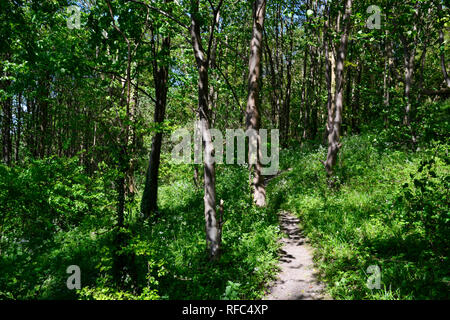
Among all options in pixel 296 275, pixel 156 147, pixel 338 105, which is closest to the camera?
pixel 296 275

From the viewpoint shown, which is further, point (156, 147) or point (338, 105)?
point (156, 147)

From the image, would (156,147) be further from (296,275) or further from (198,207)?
(296,275)

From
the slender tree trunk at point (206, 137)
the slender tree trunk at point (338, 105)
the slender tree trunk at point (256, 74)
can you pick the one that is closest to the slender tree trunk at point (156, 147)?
the slender tree trunk at point (256, 74)

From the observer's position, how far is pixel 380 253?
5.14 m

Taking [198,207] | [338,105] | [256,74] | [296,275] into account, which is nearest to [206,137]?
[296,275]

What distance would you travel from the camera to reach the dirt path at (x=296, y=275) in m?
4.88

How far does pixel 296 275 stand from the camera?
18.1 ft

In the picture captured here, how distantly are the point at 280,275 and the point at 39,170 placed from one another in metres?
6.71

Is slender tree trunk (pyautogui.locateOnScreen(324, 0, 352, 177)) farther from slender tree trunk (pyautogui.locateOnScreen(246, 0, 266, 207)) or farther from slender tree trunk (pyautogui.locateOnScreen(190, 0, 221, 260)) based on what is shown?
slender tree trunk (pyautogui.locateOnScreen(190, 0, 221, 260))

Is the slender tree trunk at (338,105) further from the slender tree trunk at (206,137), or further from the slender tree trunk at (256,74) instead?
the slender tree trunk at (206,137)

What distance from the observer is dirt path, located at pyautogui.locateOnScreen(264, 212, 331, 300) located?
16.0ft

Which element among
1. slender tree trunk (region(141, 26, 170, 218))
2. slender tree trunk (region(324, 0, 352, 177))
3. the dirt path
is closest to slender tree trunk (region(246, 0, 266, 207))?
the dirt path
